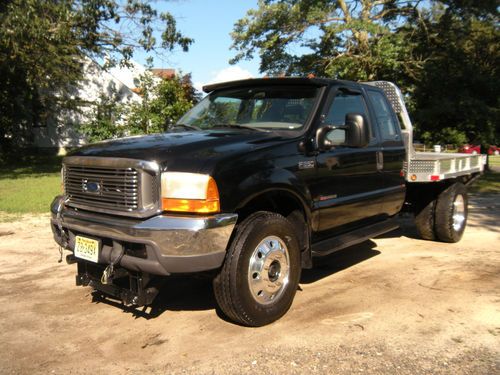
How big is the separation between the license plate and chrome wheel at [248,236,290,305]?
3.87 feet

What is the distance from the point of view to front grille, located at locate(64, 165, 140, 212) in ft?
11.7

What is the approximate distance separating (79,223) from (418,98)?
16569 millimetres

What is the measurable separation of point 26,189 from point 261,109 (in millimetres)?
10218

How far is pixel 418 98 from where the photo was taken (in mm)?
18203

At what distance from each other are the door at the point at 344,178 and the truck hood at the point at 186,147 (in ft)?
2.25

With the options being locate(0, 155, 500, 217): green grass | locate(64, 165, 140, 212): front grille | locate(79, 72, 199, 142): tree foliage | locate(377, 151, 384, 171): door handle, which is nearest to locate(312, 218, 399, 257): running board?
locate(377, 151, 384, 171): door handle

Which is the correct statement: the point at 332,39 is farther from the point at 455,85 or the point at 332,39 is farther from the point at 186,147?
the point at 186,147

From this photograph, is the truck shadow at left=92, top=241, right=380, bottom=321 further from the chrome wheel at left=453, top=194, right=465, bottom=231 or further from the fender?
the chrome wheel at left=453, top=194, right=465, bottom=231

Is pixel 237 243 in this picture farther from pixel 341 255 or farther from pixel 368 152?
pixel 341 255

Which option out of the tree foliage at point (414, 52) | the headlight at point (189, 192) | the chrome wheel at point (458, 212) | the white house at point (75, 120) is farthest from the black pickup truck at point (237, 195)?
the white house at point (75, 120)

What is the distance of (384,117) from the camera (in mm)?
5727

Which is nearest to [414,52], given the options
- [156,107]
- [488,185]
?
[488,185]

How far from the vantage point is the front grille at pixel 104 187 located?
3.58 metres

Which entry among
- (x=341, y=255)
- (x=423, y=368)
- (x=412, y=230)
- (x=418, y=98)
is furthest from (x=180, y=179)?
(x=418, y=98)
